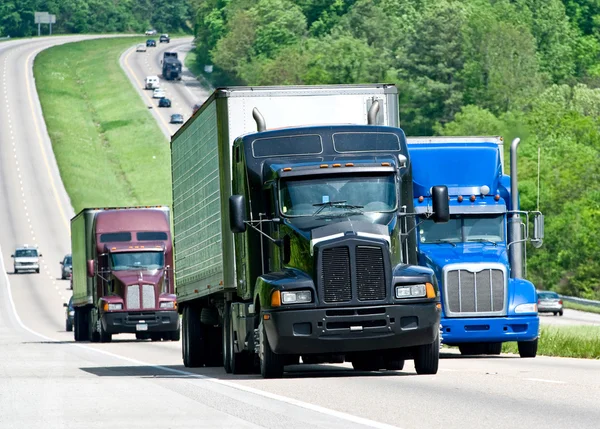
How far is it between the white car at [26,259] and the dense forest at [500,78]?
27481mm

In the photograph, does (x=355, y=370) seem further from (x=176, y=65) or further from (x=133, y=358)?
(x=176, y=65)

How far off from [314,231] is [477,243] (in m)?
8.87

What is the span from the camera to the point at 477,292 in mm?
29000

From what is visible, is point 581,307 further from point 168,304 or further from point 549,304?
point 168,304

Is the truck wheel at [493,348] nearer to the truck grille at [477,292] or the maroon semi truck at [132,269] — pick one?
the truck grille at [477,292]

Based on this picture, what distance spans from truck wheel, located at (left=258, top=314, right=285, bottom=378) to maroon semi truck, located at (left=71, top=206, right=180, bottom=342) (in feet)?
79.2

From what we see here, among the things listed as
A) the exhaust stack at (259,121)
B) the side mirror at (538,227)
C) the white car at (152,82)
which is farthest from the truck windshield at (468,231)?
the white car at (152,82)

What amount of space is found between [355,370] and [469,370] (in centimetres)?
181

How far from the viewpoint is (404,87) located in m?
154

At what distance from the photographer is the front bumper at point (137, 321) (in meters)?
46.0

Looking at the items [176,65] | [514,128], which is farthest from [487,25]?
[514,128]

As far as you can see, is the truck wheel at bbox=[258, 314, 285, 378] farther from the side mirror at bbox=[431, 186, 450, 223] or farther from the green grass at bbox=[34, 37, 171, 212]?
the green grass at bbox=[34, 37, 171, 212]

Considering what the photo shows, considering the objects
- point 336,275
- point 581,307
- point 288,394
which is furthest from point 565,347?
point 581,307

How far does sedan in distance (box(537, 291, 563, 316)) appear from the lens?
70.3 m
